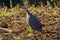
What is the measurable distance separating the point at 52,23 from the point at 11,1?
2.90m

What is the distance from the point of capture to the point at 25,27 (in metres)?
7.11

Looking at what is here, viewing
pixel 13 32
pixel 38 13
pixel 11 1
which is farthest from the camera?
pixel 11 1

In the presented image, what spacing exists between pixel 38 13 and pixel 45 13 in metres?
0.20

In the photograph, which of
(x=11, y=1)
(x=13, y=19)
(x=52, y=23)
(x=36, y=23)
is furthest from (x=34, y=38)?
(x=11, y=1)

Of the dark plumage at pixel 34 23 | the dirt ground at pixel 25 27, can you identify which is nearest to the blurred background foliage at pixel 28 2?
the dirt ground at pixel 25 27

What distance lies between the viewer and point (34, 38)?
649cm

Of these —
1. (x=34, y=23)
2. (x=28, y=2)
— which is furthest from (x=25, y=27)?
(x=28, y=2)

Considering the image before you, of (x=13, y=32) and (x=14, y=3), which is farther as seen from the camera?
(x=14, y=3)

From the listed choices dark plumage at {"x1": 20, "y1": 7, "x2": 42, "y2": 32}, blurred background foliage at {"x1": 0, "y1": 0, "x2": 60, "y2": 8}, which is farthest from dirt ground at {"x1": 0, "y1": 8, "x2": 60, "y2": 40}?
blurred background foliage at {"x1": 0, "y1": 0, "x2": 60, "y2": 8}

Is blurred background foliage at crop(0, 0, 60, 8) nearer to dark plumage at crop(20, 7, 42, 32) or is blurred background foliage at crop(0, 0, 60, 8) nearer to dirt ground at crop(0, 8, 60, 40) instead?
dirt ground at crop(0, 8, 60, 40)

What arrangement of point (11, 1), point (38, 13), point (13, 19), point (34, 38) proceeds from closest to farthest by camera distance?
1. point (34, 38)
2. point (13, 19)
3. point (38, 13)
4. point (11, 1)

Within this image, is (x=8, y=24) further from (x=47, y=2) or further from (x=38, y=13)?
(x=47, y=2)

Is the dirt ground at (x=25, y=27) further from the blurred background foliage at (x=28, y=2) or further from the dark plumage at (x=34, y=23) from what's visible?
the blurred background foliage at (x=28, y=2)

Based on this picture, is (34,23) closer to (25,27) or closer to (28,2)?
(25,27)
